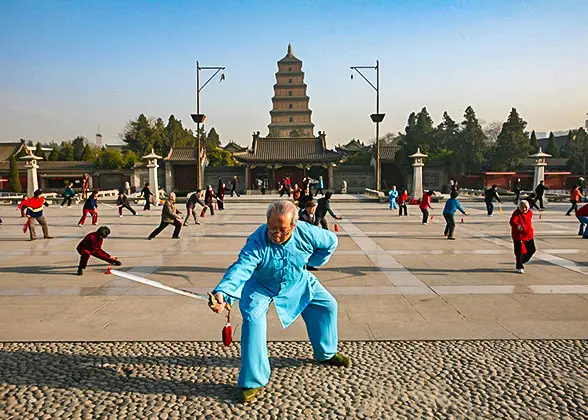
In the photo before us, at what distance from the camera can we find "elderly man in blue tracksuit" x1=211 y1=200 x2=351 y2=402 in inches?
134

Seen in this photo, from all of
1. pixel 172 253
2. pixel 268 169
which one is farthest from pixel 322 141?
pixel 172 253

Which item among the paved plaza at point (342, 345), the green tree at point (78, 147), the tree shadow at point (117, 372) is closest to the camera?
the paved plaza at point (342, 345)

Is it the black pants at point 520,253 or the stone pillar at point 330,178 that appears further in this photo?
the stone pillar at point 330,178

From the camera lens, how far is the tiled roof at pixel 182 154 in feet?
149

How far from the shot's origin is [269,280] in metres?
3.58

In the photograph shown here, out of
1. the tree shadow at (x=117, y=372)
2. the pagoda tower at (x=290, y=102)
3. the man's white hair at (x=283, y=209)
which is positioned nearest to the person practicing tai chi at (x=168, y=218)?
the tree shadow at (x=117, y=372)

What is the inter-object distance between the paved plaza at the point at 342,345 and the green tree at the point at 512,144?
39.0 metres

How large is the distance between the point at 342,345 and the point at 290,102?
69.0m

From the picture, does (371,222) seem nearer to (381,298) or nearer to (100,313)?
(381,298)

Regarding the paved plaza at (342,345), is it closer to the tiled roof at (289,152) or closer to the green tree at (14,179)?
the tiled roof at (289,152)

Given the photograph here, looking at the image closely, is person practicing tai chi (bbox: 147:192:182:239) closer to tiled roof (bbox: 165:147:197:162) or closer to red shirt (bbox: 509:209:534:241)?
red shirt (bbox: 509:209:534:241)

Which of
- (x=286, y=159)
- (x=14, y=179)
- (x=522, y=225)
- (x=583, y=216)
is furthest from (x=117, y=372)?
(x=14, y=179)

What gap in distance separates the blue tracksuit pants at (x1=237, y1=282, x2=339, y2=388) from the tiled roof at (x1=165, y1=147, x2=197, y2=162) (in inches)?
1684

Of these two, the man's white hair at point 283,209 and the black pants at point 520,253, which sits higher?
the man's white hair at point 283,209
